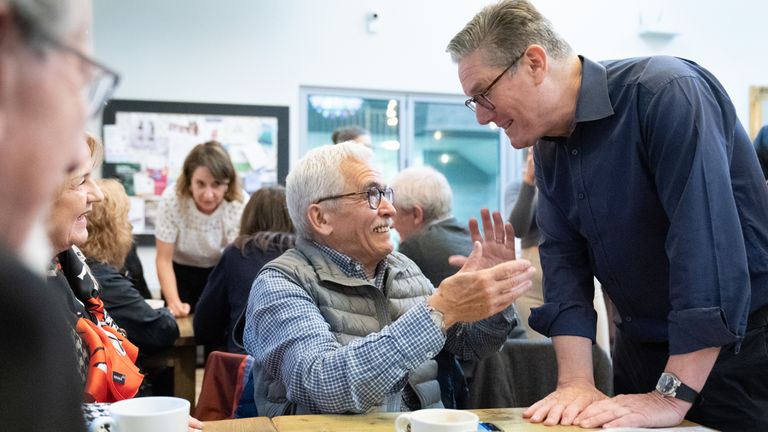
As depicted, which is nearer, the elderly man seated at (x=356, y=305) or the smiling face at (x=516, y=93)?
the elderly man seated at (x=356, y=305)

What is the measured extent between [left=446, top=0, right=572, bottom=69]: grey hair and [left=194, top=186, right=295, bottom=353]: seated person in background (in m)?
1.45

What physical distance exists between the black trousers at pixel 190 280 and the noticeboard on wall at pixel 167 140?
1.71 m

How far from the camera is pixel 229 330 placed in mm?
3150

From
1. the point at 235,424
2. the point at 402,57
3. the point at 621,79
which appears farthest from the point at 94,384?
the point at 402,57

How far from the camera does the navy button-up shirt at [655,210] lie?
1.47m

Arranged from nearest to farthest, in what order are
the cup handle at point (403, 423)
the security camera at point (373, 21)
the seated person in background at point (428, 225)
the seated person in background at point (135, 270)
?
the cup handle at point (403, 423) < the seated person in background at point (428, 225) < the seated person in background at point (135, 270) < the security camera at point (373, 21)

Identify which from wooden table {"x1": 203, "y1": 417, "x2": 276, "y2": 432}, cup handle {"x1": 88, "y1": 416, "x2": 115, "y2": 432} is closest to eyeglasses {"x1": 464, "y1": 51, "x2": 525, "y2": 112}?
wooden table {"x1": 203, "y1": 417, "x2": 276, "y2": 432}

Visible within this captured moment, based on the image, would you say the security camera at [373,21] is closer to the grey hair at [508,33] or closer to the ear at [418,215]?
the ear at [418,215]

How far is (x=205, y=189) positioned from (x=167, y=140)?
2.06m

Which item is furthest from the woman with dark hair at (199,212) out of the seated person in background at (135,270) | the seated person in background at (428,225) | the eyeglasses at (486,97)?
the eyeglasses at (486,97)

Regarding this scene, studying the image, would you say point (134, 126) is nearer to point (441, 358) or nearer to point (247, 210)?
point (247, 210)

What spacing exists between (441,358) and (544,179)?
0.57 m

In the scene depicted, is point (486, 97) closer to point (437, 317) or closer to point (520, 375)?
point (437, 317)

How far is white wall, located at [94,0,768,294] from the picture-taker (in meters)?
5.86
